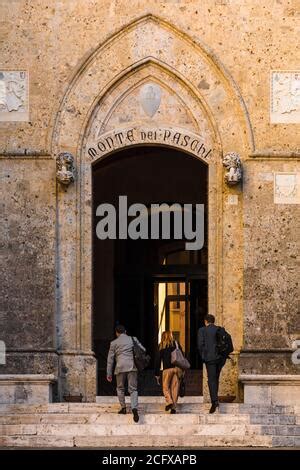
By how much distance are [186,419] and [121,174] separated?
976 cm

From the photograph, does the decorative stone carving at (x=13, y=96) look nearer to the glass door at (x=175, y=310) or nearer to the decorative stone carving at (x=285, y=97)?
the decorative stone carving at (x=285, y=97)

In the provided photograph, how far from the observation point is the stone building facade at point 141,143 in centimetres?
2916

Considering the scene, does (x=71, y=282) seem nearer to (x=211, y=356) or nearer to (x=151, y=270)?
(x=211, y=356)

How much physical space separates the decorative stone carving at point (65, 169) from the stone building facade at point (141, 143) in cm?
2

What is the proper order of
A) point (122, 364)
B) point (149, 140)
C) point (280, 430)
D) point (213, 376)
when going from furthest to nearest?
1. point (149, 140)
2. point (213, 376)
3. point (122, 364)
4. point (280, 430)

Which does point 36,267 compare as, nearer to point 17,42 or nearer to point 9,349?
point 9,349

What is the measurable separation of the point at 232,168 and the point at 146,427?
488 centimetres

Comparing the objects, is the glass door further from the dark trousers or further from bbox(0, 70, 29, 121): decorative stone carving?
the dark trousers

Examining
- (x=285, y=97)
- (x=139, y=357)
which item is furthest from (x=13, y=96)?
(x=139, y=357)

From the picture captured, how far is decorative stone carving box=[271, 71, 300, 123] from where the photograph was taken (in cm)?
2928

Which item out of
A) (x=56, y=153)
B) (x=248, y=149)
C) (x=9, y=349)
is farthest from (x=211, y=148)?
(x=9, y=349)

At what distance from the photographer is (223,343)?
2755 centimetres

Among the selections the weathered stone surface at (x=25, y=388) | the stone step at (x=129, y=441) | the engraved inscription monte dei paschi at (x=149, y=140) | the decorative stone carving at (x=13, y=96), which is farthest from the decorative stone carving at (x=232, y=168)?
the stone step at (x=129, y=441)

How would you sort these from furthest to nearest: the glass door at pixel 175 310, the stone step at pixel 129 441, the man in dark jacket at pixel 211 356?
the glass door at pixel 175 310 < the man in dark jacket at pixel 211 356 < the stone step at pixel 129 441
